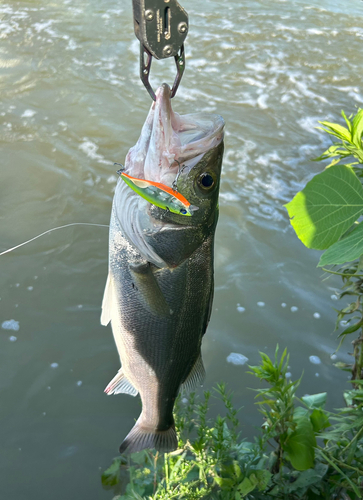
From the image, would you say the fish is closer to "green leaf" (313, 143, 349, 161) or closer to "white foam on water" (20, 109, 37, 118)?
"green leaf" (313, 143, 349, 161)

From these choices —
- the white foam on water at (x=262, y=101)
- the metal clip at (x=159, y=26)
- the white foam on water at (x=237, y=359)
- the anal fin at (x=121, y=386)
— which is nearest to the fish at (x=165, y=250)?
the anal fin at (x=121, y=386)

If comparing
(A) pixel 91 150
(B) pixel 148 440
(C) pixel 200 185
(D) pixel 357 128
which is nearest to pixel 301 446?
(B) pixel 148 440

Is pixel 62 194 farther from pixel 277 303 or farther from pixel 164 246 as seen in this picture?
pixel 164 246

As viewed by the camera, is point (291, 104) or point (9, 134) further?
point (291, 104)

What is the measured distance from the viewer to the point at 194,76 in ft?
23.7

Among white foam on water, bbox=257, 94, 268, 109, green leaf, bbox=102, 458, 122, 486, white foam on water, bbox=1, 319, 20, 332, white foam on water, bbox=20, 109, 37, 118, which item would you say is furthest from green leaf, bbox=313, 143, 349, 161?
white foam on water, bbox=257, 94, 268, 109

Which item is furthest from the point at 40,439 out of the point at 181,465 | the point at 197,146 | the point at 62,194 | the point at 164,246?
the point at 62,194

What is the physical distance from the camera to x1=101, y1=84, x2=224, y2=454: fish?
5.50 feet

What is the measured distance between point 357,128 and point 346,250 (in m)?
0.66

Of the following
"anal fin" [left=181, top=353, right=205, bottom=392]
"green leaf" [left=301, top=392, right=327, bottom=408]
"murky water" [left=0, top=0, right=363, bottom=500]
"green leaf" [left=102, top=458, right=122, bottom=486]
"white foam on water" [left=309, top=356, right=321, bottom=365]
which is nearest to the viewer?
"anal fin" [left=181, top=353, right=205, bottom=392]

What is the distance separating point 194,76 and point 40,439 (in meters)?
5.78

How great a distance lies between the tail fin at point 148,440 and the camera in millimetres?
2047

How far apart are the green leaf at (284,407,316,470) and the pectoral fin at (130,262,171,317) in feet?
2.49

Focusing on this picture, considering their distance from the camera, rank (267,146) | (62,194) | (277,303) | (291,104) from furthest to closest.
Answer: (291,104)
(267,146)
(62,194)
(277,303)
